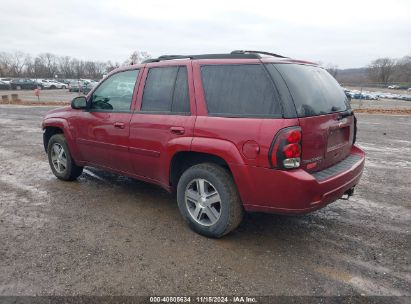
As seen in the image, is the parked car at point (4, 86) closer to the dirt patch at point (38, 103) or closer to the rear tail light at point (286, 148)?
the dirt patch at point (38, 103)

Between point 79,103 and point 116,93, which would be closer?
point 116,93

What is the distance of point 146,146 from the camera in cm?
409

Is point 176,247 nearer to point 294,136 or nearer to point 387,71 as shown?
point 294,136

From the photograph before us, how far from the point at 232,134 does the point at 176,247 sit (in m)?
1.27

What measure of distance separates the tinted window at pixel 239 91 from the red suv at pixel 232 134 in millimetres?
10

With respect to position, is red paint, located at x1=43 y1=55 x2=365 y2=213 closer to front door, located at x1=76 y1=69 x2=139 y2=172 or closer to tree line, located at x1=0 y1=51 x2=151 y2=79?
front door, located at x1=76 y1=69 x2=139 y2=172

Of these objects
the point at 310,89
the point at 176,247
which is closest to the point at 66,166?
the point at 176,247

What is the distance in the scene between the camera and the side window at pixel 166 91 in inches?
150

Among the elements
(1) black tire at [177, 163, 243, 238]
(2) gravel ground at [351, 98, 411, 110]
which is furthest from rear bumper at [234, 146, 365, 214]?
(2) gravel ground at [351, 98, 411, 110]

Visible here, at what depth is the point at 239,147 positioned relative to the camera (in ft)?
10.6

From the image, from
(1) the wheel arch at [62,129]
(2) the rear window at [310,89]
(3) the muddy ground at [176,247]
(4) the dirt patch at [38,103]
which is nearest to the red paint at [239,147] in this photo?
(2) the rear window at [310,89]

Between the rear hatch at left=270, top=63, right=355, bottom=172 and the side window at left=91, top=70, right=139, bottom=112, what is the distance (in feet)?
6.50

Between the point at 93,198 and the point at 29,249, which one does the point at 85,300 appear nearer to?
the point at 29,249

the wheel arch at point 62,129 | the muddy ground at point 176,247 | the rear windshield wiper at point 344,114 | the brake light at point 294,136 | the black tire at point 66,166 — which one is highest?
the rear windshield wiper at point 344,114
